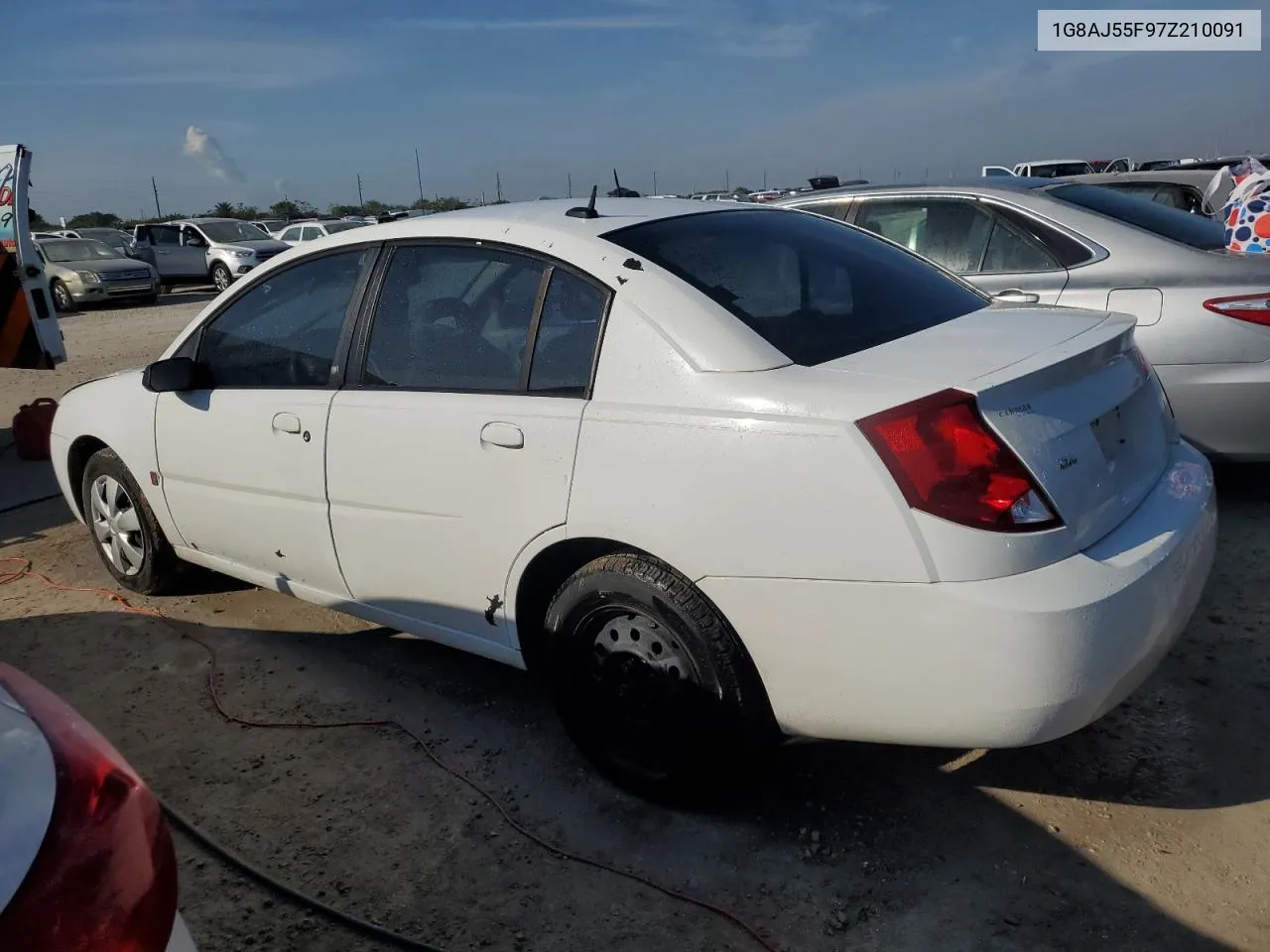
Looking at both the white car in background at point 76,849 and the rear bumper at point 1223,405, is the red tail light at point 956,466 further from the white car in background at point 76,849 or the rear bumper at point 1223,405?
the rear bumper at point 1223,405

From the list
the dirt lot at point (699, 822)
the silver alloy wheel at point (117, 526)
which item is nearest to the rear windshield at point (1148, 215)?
the dirt lot at point (699, 822)

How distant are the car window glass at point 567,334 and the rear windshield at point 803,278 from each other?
0.18 m

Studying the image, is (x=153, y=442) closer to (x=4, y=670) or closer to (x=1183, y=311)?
(x=4, y=670)

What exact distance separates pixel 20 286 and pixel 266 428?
16.4 feet

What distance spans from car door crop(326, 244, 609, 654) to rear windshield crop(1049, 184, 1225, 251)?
11.0ft

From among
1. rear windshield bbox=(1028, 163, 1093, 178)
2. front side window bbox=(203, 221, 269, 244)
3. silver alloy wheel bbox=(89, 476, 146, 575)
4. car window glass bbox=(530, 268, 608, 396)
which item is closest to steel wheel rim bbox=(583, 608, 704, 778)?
car window glass bbox=(530, 268, 608, 396)

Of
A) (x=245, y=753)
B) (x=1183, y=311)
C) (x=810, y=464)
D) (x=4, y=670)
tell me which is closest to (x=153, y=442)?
(x=245, y=753)

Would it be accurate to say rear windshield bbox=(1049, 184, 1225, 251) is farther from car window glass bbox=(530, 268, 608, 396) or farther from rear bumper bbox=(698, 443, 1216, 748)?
car window glass bbox=(530, 268, 608, 396)

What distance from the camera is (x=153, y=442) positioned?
13.3ft

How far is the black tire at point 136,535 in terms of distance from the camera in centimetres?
430

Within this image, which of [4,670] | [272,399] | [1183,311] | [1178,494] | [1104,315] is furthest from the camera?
[1183,311]

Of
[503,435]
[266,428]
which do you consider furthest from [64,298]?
[503,435]

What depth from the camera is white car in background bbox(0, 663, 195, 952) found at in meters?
1.18

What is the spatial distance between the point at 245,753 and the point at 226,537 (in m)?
0.97
